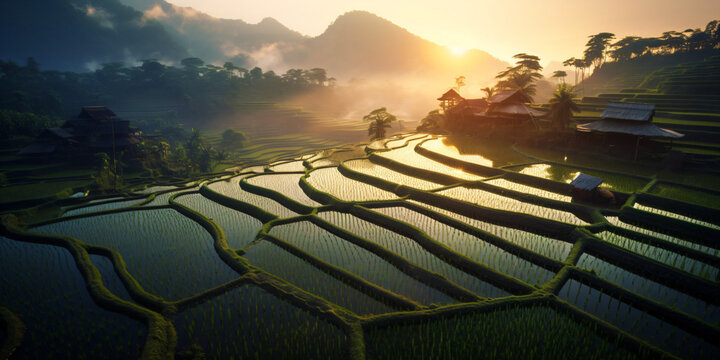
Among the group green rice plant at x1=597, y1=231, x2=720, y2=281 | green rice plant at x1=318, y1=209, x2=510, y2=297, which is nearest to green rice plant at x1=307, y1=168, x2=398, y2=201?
green rice plant at x1=318, y1=209, x2=510, y2=297

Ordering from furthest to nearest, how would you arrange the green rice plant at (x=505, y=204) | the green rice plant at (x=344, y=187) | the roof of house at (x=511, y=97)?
the roof of house at (x=511, y=97) → the green rice plant at (x=344, y=187) → the green rice plant at (x=505, y=204)

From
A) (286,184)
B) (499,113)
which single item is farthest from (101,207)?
(499,113)

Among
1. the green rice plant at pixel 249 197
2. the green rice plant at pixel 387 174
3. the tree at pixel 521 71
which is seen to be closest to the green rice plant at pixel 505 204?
the green rice plant at pixel 387 174

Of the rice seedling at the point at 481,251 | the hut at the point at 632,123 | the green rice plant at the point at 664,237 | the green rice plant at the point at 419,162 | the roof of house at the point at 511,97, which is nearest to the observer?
the rice seedling at the point at 481,251

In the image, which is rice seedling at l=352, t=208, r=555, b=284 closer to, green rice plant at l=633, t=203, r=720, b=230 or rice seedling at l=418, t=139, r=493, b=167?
green rice plant at l=633, t=203, r=720, b=230

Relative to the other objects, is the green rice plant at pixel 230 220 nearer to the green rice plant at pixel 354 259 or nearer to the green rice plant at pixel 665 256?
the green rice plant at pixel 354 259

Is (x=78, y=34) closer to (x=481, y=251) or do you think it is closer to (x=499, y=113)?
(x=499, y=113)
